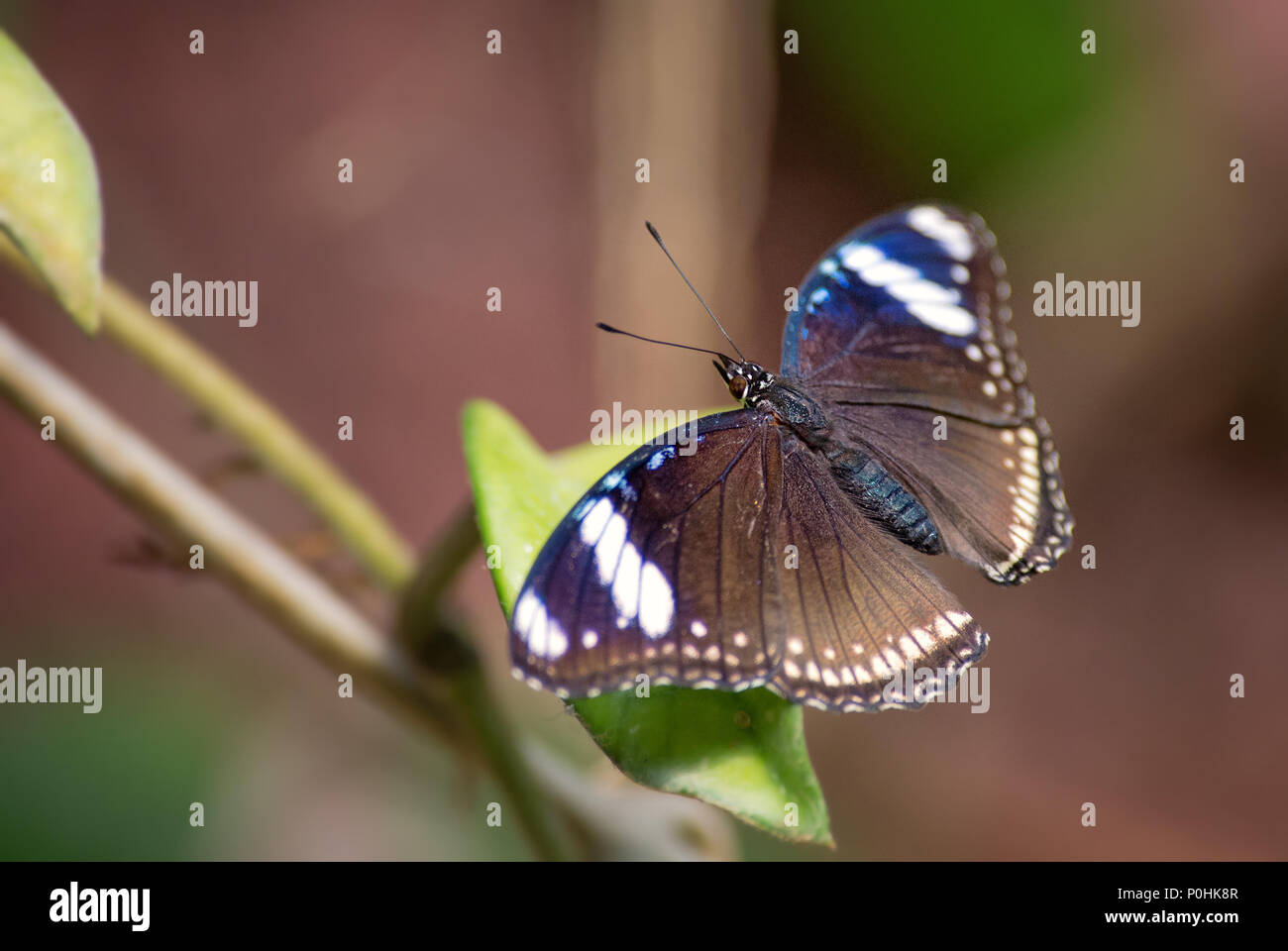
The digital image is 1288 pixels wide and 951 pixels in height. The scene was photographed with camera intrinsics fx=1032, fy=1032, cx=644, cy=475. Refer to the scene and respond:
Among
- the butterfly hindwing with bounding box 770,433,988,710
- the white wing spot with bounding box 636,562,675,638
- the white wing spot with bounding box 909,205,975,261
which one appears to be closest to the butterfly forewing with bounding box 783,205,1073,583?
the white wing spot with bounding box 909,205,975,261

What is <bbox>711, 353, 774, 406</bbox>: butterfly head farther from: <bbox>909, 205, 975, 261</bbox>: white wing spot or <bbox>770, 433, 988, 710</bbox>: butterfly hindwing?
<bbox>909, 205, 975, 261</bbox>: white wing spot

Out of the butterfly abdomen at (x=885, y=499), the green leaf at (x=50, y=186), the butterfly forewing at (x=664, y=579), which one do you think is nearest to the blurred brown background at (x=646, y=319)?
the butterfly abdomen at (x=885, y=499)

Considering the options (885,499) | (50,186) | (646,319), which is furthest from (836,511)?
(646,319)

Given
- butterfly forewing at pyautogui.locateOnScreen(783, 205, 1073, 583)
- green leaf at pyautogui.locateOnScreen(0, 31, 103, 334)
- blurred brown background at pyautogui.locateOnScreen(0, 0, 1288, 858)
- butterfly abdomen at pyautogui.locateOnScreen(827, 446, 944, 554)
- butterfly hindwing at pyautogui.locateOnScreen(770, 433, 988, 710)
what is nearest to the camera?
green leaf at pyautogui.locateOnScreen(0, 31, 103, 334)

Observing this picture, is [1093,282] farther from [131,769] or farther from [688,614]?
[131,769]

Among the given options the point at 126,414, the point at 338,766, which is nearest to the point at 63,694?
the point at 338,766

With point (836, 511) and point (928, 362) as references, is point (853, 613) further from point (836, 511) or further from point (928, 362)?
point (928, 362)

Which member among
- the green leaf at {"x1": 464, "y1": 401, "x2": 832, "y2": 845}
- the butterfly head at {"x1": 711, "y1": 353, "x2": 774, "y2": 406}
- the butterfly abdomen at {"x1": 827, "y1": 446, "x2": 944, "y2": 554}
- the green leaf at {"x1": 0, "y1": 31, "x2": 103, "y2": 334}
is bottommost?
the green leaf at {"x1": 464, "y1": 401, "x2": 832, "y2": 845}
